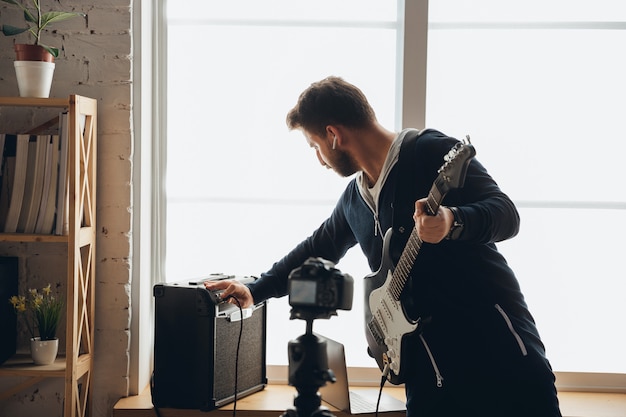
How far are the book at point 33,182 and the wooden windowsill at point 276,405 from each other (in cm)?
68

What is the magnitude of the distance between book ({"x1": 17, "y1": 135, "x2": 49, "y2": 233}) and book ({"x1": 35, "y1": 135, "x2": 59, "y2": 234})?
2 cm

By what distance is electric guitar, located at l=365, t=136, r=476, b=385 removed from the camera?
158cm

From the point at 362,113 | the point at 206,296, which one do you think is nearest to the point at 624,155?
the point at 362,113

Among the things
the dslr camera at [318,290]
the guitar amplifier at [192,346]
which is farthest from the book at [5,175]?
the dslr camera at [318,290]

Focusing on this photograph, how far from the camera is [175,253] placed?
2670 mm

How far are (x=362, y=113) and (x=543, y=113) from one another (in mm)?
913

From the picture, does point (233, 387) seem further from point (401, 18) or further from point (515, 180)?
point (401, 18)

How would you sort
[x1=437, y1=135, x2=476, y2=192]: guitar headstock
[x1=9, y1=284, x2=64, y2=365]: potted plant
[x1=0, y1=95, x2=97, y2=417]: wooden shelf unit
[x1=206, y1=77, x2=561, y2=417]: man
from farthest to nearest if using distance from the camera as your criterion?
[x1=9, y1=284, x2=64, y2=365]: potted plant < [x1=0, y1=95, x2=97, y2=417]: wooden shelf unit < [x1=206, y1=77, x2=561, y2=417]: man < [x1=437, y1=135, x2=476, y2=192]: guitar headstock

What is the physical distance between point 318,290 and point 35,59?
1.38 metres

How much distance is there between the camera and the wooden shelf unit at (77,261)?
2146mm

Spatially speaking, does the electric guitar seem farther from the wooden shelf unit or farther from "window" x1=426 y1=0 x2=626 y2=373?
the wooden shelf unit

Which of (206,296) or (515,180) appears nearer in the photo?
(206,296)

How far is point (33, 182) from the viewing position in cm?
223

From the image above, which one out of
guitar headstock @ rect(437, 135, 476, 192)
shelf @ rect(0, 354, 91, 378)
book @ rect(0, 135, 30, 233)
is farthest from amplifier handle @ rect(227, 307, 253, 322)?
guitar headstock @ rect(437, 135, 476, 192)
